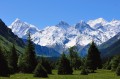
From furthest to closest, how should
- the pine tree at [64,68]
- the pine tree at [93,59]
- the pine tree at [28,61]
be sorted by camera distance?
the pine tree at [93,59] → the pine tree at [28,61] → the pine tree at [64,68]

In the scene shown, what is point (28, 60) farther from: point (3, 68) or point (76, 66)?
point (76, 66)

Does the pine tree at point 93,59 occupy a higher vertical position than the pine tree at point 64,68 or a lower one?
higher

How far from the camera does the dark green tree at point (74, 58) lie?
6225 inches

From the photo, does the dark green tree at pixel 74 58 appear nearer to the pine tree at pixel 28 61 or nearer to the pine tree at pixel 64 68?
the pine tree at pixel 28 61

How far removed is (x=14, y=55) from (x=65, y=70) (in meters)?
21.7

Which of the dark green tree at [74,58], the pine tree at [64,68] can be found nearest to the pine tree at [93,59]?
the pine tree at [64,68]

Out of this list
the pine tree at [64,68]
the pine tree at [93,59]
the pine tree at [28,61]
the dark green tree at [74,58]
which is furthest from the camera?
the dark green tree at [74,58]

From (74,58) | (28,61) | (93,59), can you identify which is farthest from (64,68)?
(74,58)

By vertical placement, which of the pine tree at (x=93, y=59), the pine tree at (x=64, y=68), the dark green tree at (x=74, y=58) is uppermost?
the dark green tree at (x=74, y=58)

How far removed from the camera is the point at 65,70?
10244cm

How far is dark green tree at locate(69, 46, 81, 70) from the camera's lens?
519 feet

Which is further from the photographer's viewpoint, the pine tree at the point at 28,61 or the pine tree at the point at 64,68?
the pine tree at the point at 28,61

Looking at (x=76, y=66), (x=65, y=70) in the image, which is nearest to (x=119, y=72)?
(x=65, y=70)

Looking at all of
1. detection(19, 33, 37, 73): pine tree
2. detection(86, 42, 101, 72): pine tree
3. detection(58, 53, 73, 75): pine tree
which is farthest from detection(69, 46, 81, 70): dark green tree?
detection(58, 53, 73, 75): pine tree
